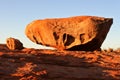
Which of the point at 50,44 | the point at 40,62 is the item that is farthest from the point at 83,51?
the point at 40,62

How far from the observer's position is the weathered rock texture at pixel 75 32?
2055 cm

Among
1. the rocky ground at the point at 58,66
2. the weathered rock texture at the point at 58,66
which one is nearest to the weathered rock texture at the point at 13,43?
the rocky ground at the point at 58,66

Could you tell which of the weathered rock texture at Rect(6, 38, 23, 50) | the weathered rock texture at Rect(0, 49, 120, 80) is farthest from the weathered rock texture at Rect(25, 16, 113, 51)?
the weathered rock texture at Rect(6, 38, 23, 50)

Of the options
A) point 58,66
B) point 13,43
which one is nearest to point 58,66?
point 58,66

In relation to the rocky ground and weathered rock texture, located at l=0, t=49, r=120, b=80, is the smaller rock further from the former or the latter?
weathered rock texture, located at l=0, t=49, r=120, b=80

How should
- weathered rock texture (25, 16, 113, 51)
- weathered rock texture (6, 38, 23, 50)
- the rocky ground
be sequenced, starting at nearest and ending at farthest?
the rocky ground → weathered rock texture (6, 38, 23, 50) → weathered rock texture (25, 16, 113, 51)

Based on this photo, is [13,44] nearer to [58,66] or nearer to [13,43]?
[13,43]

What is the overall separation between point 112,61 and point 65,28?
3626 mm

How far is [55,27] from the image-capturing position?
2106 centimetres

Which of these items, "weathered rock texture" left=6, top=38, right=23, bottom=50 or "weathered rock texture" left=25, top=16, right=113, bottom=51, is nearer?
"weathered rock texture" left=6, top=38, right=23, bottom=50

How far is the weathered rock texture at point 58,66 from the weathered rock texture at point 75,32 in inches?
51.8

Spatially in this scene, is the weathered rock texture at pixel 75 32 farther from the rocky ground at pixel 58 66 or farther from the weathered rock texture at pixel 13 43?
the weathered rock texture at pixel 13 43

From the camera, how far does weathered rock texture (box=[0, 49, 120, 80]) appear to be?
15469 mm

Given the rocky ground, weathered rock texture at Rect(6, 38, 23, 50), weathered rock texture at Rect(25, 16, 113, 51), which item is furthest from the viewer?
weathered rock texture at Rect(25, 16, 113, 51)
